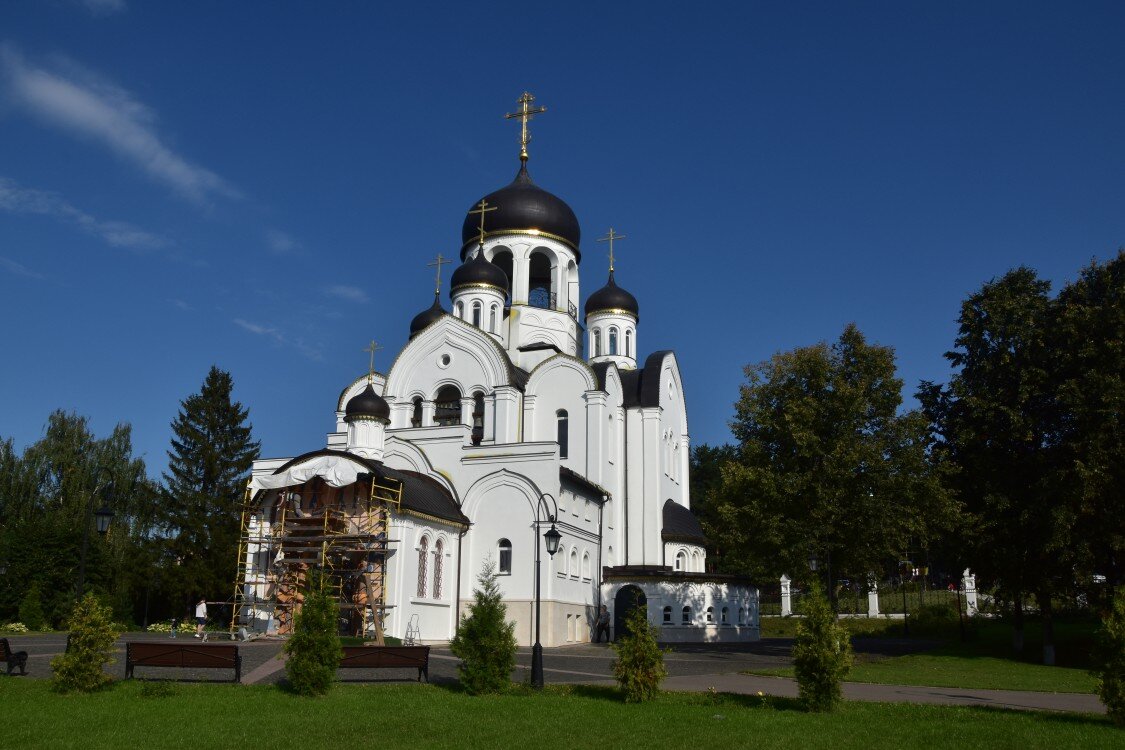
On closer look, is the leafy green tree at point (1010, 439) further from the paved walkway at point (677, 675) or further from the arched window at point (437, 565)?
the arched window at point (437, 565)

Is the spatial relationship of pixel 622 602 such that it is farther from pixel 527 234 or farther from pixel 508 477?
pixel 527 234

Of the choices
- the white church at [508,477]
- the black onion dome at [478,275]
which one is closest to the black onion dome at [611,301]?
the white church at [508,477]

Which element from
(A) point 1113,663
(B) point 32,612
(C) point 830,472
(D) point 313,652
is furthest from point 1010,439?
(B) point 32,612

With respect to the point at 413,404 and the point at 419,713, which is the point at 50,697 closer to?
the point at 419,713

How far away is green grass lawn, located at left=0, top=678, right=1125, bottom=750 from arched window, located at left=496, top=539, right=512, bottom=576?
14091mm

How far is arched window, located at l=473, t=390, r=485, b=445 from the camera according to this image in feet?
102

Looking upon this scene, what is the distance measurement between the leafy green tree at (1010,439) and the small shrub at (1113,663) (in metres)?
10.0

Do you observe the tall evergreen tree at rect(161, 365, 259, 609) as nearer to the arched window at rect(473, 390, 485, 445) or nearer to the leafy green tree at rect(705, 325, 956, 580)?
the arched window at rect(473, 390, 485, 445)

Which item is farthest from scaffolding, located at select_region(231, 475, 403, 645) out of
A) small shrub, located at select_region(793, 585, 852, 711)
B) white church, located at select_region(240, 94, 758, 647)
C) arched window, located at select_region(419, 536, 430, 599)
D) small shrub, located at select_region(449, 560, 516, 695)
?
small shrub, located at select_region(793, 585, 852, 711)

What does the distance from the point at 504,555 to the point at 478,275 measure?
35.3 feet

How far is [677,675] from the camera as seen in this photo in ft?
57.5

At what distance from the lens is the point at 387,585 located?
24.1m

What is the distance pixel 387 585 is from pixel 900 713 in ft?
49.2

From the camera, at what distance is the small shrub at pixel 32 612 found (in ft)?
89.7
